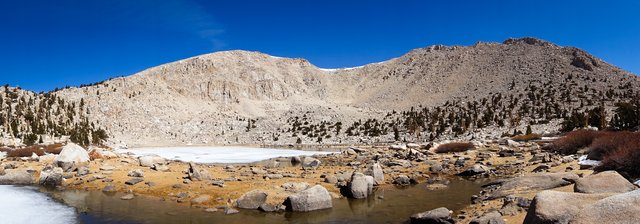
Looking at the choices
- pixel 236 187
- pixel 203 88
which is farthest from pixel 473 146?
pixel 203 88

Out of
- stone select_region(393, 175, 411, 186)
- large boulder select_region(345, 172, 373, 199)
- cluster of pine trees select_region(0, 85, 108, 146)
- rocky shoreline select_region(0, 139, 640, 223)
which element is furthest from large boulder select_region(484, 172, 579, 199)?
cluster of pine trees select_region(0, 85, 108, 146)

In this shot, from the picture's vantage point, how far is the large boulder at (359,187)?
53.0 feet

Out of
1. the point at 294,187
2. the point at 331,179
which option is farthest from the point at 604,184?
the point at 331,179

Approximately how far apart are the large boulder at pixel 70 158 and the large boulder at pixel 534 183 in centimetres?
2228

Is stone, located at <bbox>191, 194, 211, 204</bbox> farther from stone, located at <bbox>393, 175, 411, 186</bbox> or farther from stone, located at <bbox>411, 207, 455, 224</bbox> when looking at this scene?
stone, located at <bbox>393, 175, 411, 186</bbox>

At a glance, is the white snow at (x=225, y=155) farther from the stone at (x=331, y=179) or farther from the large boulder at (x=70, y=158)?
the stone at (x=331, y=179)

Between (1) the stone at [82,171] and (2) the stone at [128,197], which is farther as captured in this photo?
(1) the stone at [82,171]

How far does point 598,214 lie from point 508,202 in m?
6.96

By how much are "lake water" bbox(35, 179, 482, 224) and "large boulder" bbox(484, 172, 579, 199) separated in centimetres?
136

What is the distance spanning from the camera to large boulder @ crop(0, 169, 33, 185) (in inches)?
824

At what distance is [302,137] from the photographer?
74.2 metres

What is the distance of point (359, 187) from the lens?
53.2 feet

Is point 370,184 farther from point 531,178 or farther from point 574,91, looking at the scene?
point 574,91

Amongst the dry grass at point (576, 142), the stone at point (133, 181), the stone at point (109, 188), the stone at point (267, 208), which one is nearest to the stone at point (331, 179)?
the stone at point (267, 208)
